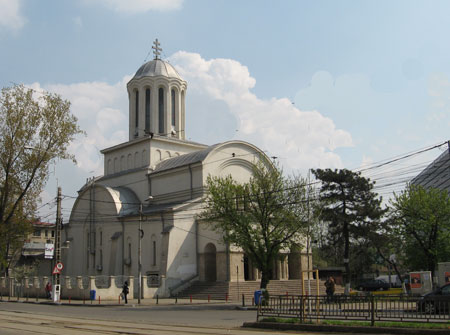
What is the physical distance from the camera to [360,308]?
1650 cm

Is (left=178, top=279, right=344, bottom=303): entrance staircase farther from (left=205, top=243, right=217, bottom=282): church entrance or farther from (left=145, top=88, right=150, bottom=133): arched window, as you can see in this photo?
(left=145, top=88, right=150, bottom=133): arched window

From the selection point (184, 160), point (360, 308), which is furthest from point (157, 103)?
point (360, 308)

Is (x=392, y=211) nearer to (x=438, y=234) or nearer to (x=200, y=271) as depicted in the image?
(x=438, y=234)

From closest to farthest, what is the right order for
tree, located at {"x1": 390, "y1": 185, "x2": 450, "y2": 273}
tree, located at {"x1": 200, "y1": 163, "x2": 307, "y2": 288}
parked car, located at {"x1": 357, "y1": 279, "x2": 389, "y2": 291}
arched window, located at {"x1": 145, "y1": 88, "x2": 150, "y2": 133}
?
tree, located at {"x1": 200, "y1": 163, "x2": 307, "y2": 288}
tree, located at {"x1": 390, "y1": 185, "x2": 450, "y2": 273}
arched window, located at {"x1": 145, "y1": 88, "x2": 150, "y2": 133}
parked car, located at {"x1": 357, "y1": 279, "x2": 389, "y2": 291}

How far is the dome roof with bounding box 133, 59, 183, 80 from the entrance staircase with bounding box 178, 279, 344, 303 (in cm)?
2182

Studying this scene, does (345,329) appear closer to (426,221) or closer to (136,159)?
(426,221)

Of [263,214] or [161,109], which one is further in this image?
[161,109]

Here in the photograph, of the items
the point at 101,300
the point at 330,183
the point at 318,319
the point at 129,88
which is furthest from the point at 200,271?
the point at 318,319

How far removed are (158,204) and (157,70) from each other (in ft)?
46.3

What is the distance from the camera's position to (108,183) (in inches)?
2073

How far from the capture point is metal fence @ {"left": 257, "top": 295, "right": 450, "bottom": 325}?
15.3 m

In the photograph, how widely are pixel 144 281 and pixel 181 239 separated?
16.1 ft

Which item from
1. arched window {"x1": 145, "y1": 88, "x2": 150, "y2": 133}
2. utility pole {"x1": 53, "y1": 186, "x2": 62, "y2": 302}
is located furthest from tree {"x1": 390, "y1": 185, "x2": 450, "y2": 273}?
arched window {"x1": 145, "y1": 88, "x2": 150, "y2": 133}

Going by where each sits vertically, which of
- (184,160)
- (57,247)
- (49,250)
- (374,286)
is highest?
(184,160)
